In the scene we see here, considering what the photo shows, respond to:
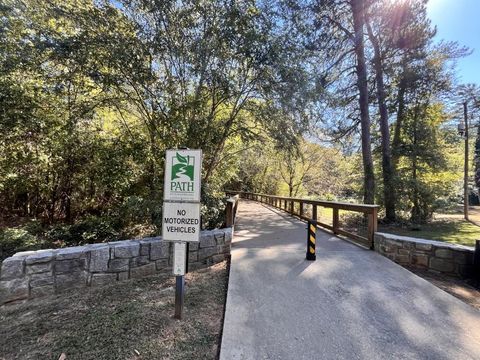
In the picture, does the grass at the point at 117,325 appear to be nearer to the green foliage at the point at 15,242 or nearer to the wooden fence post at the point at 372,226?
the green foliage at the point at 15,242

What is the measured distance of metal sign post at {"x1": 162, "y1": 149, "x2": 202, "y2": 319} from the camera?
8.70 ft

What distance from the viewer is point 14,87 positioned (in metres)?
4.77

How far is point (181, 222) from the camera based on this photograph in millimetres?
2666

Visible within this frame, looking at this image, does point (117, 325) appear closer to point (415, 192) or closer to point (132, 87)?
point (132, 87)

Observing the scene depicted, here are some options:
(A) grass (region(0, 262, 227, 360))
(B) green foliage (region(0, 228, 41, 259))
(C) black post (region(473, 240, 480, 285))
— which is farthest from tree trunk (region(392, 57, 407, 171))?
(B) green foliage (region(0, 228, 41, 259))

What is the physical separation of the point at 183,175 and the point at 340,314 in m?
2.15

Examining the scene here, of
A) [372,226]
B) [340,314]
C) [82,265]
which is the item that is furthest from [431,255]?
[82,265]

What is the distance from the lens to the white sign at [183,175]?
2.65 meters

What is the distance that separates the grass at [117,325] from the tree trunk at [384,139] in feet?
30.9

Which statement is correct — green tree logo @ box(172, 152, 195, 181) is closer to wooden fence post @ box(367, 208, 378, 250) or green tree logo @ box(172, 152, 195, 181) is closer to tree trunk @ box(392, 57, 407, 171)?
wooden fence post @ box(367, 208, 378, 250)

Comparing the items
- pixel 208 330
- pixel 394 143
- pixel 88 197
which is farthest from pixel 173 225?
pixel 394 143

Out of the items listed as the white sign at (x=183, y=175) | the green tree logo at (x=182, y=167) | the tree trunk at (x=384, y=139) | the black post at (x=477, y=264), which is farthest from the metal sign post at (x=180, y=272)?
the tree trunk at (x=384, y=139)

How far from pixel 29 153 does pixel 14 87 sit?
146 centimetres

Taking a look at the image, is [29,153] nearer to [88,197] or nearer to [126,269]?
[88,197]
